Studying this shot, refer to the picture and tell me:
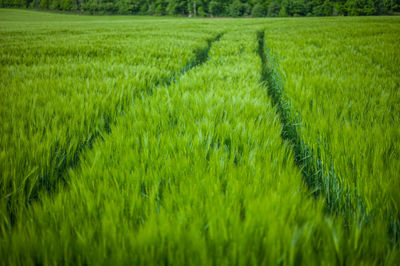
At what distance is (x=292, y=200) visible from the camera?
Result: 0.56 meters

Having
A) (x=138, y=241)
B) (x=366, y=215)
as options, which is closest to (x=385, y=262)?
(x=366, y=215)

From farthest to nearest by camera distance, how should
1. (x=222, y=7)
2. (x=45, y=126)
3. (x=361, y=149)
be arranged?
(x=222, y=7) < (x=45, y=126) < (x=361, y=149)

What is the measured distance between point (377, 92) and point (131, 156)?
77.7 inches

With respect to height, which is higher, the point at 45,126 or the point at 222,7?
the point at 222,7

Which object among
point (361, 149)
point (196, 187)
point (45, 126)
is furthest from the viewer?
point (45, 126)

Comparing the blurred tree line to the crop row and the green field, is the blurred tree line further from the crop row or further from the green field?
the green field

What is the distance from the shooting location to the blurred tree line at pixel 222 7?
141 ft

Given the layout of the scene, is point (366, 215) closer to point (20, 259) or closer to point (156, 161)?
point (156, 161)

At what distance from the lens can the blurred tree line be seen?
141ft

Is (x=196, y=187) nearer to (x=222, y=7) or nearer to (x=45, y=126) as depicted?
(x=45, y=126)

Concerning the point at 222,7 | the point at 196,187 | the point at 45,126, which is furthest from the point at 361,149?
the point at 222,7

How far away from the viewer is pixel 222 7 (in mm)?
53781

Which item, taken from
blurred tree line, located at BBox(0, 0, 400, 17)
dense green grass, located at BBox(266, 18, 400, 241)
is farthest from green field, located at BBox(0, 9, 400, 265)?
blurred tree line, located at BBox(0, 0, 400, 17)

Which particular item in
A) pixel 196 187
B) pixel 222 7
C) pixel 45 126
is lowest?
pixel 196 187
